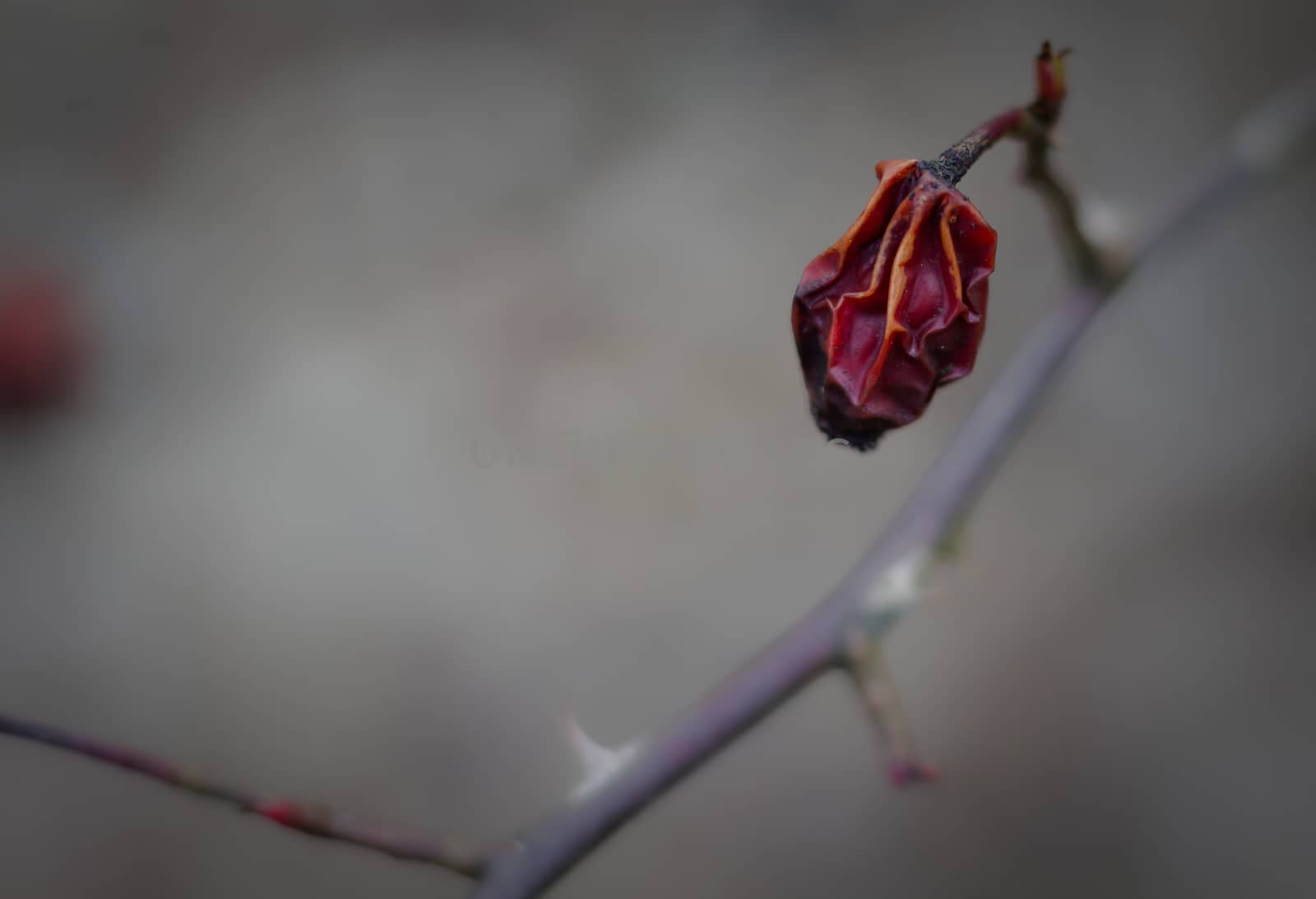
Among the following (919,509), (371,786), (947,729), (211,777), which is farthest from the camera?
(371,786)

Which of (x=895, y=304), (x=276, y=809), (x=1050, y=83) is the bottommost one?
(x=276, y=809)

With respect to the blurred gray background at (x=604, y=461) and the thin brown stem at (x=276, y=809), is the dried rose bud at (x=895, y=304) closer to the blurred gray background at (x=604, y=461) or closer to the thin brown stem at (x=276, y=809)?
the thin brown stem at (x=276, y=809)

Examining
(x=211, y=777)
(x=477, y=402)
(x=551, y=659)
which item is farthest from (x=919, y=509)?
(x=477, y=402)

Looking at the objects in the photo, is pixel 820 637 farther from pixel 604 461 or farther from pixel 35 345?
pixel 35 345

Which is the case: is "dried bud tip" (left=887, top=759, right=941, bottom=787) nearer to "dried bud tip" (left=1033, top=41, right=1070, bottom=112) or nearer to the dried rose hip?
"dried bud tip" (left=1033, top=41, right=1070, bottom=112)

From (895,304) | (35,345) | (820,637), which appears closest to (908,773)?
(820,637)

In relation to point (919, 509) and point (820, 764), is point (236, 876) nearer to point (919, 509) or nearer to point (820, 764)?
point (820, 764)

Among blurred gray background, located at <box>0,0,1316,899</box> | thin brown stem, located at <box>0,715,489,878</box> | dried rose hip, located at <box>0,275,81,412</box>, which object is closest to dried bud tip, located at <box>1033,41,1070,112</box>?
thin brown stem, located at <box>0,715,489,878</box>
